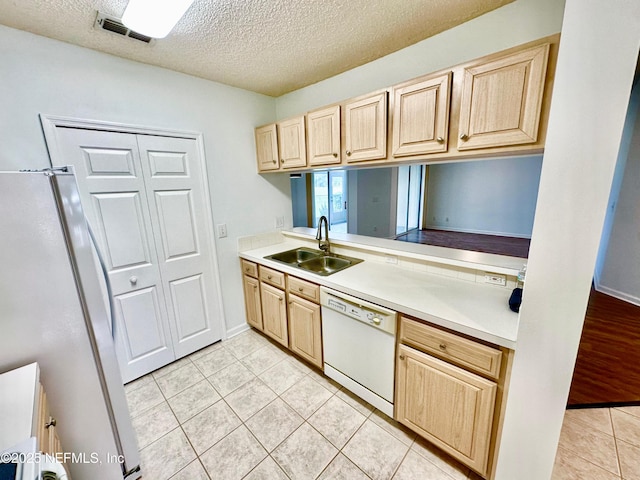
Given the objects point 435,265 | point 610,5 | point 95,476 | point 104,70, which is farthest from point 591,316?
point 104,70

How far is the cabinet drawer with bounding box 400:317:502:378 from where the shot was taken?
1133 millimetres

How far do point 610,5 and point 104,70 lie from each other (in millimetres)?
2571

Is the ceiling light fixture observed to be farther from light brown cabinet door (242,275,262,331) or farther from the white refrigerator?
light brown cabinet door (242,275,262,331)

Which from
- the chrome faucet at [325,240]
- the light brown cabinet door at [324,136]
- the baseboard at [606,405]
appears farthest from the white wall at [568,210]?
the chrome faucet at [325,240]

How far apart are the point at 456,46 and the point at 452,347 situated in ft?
5.81

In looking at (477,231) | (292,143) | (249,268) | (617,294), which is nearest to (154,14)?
(292,143)

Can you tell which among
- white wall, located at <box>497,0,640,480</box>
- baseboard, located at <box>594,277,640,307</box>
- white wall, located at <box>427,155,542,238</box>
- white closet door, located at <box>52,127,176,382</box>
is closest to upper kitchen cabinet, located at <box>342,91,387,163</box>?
white wall, located at <box>497,0,640,480</box>

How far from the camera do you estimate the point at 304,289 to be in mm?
1954

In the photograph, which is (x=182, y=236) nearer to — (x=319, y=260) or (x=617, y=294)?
(x=319, y=260)

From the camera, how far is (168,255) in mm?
2172

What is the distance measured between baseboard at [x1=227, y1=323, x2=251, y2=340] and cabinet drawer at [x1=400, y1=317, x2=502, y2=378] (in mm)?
1872

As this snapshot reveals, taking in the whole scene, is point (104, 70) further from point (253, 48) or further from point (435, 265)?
point (435, 265)

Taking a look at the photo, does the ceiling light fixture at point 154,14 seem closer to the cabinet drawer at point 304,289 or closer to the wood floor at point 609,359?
the cabinet drawer at point 304,289

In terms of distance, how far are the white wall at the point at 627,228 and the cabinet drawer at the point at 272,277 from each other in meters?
4.15
